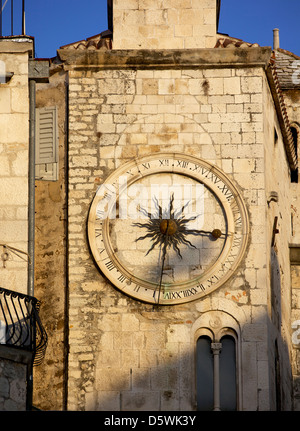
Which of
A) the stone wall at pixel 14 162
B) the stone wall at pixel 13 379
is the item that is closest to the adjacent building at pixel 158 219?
the stone wall at pixel 14 162

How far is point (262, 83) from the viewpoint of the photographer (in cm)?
2564

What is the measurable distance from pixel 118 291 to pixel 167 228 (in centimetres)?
128

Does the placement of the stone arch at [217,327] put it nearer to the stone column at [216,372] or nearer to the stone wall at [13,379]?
the stone column at [216,372]

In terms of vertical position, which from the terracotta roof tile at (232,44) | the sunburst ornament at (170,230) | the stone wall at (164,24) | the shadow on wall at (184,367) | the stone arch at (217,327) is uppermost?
the stone wall at (164,24)

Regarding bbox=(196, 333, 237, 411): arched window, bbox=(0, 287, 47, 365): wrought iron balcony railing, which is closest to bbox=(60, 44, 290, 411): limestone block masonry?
bbox=(196, 333, 237, 411): arched window

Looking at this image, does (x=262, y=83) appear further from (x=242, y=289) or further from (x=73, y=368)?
(x=73, y=368)

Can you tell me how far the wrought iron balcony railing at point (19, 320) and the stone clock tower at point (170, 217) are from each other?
1102 millimetres

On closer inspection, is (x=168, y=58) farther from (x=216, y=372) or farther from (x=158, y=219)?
(x=216, y=372)

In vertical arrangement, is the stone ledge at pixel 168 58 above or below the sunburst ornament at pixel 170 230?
above

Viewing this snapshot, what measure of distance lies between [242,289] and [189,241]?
1.16 meters

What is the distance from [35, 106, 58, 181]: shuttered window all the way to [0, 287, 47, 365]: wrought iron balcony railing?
2354 millimetres

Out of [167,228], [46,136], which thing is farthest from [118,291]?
[46,136]

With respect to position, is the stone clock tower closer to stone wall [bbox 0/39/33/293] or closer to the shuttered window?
the shuttered window

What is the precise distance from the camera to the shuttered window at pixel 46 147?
25000 mm
